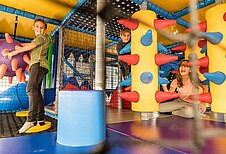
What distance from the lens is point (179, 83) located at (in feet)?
4.81

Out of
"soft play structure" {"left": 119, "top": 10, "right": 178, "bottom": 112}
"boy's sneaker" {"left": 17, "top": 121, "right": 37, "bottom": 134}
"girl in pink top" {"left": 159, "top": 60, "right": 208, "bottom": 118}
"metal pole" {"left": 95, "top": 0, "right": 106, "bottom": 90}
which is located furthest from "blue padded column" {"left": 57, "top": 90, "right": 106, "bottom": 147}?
"girl in pink top" {"left": 159, "top": 60, "right": 208, "bottom": 118}

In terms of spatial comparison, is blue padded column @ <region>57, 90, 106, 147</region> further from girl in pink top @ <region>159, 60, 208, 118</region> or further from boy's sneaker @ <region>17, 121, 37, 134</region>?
girl in pink top @ <region>159, 60, 208, 118</region>

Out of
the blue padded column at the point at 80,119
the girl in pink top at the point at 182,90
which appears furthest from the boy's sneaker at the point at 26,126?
the girl in pink top at the point at 182,90

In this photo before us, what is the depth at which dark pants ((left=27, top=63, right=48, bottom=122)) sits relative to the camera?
4.00ft

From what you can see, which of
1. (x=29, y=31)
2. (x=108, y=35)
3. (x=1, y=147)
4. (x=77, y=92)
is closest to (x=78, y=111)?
(x=77, y=92)

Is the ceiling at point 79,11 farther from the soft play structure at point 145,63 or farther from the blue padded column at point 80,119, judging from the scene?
the blue padded column at point 80,119

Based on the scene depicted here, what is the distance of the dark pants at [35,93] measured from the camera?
1221mm

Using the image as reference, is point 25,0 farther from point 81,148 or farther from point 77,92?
point 81,148

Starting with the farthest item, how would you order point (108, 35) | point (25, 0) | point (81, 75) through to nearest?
point (81, 75) < point (108, 35) < point (25, 0)

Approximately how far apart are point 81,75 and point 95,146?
104 inches

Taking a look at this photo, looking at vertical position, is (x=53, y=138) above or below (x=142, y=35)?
below

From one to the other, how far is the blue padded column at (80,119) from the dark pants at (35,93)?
0.60 meters

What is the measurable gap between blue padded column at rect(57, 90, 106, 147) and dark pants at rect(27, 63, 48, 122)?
601 millimetres

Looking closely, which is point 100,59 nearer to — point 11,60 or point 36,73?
point 36,73
